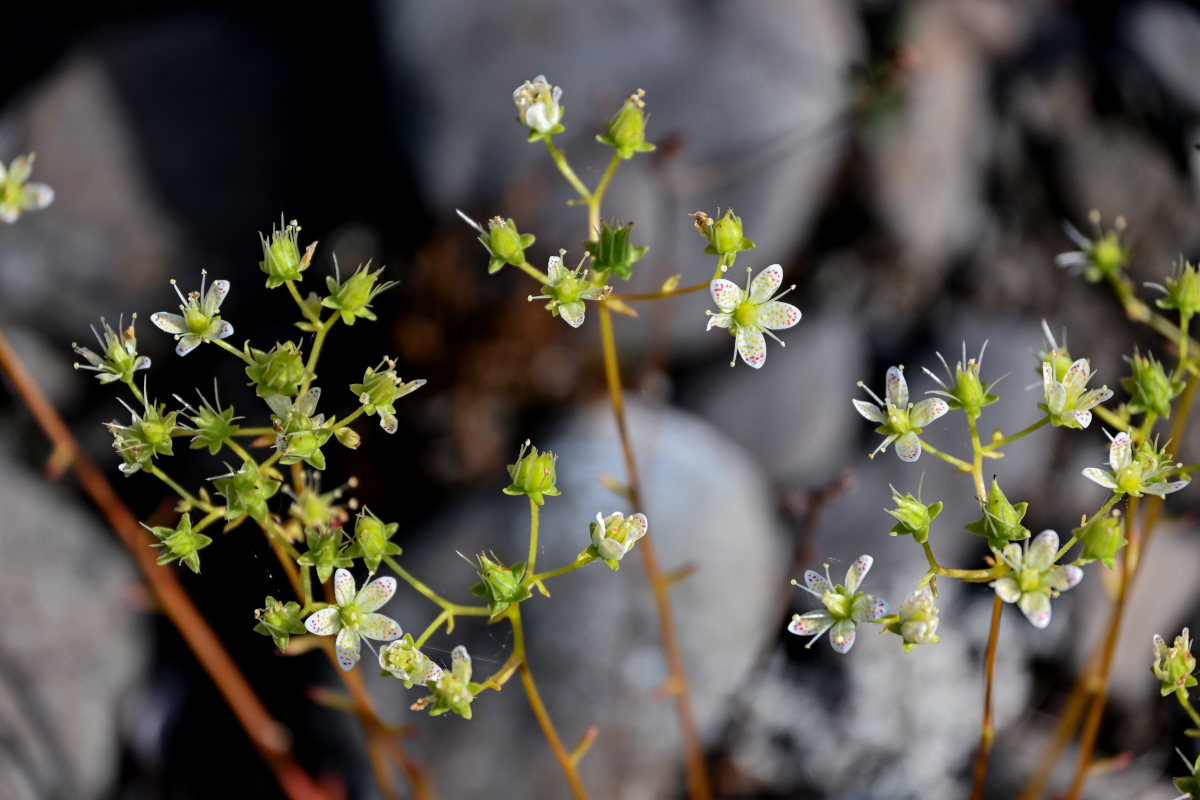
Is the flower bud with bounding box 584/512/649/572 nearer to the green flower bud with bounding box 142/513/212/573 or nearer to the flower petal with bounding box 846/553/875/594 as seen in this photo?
the flower petal with bounding box 846/553/875/594

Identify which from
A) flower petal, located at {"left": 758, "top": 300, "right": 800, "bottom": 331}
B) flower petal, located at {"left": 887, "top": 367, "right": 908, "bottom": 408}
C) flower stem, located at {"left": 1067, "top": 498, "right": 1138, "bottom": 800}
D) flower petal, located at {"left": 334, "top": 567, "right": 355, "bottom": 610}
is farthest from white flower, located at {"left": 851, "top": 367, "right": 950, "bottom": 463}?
flower petal, located at {"left": 334, "top": 567, "right": 355, "bottom": 610}

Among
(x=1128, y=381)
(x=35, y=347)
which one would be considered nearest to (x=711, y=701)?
(x=1128, y=381)

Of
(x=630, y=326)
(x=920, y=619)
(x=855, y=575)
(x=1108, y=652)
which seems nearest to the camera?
(x=920, y=619)

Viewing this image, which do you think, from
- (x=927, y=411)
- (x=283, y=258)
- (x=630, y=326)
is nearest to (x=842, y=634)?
(x=927, y=411)

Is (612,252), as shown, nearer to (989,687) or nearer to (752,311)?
(752,311)

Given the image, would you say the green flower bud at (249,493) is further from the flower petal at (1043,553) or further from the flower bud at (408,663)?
the flower petal at (1043,553)

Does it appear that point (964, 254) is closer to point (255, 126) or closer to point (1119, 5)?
point (1119, 5)
